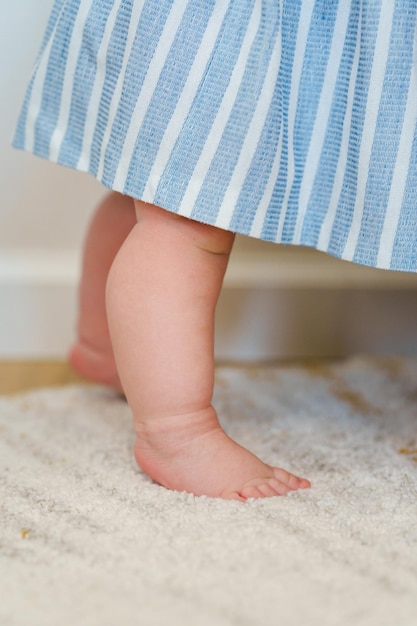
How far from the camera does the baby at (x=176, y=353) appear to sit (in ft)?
2.19

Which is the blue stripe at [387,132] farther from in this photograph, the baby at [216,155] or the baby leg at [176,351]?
the baby leg at [176,351]

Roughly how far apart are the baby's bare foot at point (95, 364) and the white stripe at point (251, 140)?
35 cm

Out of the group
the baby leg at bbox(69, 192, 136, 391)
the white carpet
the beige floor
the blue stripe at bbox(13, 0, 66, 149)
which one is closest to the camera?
the white carpet

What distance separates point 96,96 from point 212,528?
0.37 meters

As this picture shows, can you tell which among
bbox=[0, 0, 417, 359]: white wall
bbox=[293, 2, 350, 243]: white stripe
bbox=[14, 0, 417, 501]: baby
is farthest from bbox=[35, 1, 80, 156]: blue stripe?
bbox=[0, 0, 417, 359]: white wall

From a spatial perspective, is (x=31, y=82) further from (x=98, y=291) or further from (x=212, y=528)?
(x=212, y=528)

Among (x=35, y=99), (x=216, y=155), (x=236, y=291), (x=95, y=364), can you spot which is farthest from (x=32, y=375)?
(x=216, y=155)

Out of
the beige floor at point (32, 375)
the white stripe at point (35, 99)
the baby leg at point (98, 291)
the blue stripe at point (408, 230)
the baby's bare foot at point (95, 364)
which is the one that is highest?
the white stripe at point (35, 99)

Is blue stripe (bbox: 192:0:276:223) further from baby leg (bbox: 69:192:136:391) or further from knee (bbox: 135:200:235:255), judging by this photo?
baby leg (bbox: 69:192:136:391)

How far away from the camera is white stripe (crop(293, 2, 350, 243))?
644 millimetres

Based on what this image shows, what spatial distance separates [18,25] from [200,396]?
2.07 ft

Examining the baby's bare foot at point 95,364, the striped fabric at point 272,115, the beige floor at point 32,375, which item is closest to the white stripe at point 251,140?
the striped fabric at point 272,115

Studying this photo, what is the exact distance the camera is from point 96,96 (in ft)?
2.29

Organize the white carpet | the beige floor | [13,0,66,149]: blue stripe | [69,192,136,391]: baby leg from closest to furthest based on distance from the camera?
the white carpet < [13,0,66,149]: blue stripe < [69,192,136,391]: baby leg < the beige floor
